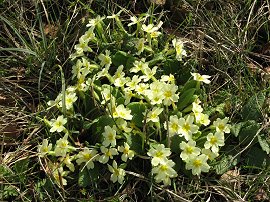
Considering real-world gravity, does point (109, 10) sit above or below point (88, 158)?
above

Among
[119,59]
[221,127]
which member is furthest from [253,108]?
[119,59]

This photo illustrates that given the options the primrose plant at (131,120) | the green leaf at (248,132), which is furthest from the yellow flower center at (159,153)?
the green leaf at (248,132)

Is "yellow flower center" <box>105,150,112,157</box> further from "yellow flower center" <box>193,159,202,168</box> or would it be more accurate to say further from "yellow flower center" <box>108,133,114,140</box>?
"yellow flower center" <box>193,159,202,168</box>

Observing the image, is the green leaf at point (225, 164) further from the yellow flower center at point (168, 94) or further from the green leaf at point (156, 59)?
the green leaf at point (156, 59)

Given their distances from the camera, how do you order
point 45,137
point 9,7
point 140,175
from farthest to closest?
1. point 9,7
2. point 45,137
3. point 140,175

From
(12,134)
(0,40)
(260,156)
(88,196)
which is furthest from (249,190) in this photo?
(0,40)

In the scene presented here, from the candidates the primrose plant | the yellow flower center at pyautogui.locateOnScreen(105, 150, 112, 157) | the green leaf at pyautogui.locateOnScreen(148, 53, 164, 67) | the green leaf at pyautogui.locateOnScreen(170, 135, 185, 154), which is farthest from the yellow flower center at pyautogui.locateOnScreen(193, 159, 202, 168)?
the green leaf at pyautogui.locateOnScreen(148, 53, 164, 67)

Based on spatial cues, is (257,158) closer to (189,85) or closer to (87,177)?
(189,85)

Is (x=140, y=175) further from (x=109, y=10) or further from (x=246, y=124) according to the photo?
(x=109, y=10)
